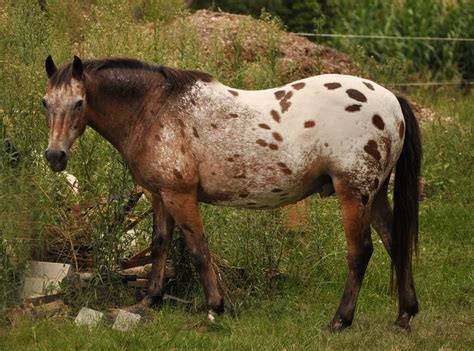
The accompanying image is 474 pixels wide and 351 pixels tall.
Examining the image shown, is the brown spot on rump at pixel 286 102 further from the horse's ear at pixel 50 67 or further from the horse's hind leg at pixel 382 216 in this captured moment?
the horse's ear at pixel 50 67

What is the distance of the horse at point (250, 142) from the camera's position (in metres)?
8.23

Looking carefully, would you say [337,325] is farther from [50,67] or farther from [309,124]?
[50,67]

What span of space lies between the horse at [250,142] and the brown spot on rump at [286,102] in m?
0.01

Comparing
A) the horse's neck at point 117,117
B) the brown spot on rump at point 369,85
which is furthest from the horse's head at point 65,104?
the brown spot on rump at point 369,85

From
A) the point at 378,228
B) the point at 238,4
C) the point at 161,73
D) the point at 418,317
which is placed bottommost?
the point at 238,4

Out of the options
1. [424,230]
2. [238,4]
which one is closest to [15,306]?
[424,230]

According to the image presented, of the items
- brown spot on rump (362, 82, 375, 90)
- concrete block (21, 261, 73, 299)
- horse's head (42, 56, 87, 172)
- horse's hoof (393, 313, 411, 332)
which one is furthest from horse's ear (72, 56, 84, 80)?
horse's hoof (393, 313, 411, 332)

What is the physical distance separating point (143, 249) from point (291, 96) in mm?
1995

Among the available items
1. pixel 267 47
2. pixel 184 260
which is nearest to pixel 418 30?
pixel 267 47

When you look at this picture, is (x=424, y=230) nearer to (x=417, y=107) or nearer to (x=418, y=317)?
(x=418, y=317)

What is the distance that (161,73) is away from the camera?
339 inches

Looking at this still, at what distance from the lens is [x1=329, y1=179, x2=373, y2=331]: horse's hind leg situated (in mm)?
8234

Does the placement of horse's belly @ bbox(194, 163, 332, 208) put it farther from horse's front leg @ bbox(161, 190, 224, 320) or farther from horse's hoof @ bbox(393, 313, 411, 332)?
horse's hoof @ bbox(393, 313, 411, 332)

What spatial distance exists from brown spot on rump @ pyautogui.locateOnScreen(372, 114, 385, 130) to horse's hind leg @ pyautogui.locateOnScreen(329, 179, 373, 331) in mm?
457
